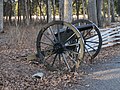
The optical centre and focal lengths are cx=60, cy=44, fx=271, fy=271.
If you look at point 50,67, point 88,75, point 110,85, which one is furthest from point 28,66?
point 110,85

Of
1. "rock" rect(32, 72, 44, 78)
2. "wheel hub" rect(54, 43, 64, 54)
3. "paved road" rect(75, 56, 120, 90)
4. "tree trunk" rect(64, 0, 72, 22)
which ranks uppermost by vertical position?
"tree trunk" rect(64, 0, 72, 22)

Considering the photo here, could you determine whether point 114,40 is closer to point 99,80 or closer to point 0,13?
point 99,80

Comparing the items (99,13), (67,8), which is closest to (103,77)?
(67,8)

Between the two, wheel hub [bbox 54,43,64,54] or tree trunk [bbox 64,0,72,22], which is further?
tree trunk [bbox 64,0,72,22]

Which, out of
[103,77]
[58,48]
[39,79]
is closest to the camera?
[39,79]

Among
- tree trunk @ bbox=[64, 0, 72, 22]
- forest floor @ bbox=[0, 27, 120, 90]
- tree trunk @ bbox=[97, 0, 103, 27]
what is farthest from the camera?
tree trunk @ bbox=[97, 0, 103, 27]

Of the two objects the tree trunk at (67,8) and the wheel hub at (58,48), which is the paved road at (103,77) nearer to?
the wheel hub at (58,48)

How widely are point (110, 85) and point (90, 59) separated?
3.01 meters

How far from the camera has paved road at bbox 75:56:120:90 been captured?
644 cm

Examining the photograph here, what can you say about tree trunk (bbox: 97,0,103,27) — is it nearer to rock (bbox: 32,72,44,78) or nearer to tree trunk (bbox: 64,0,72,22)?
tree trunk (bbox: 64,0,72,22)

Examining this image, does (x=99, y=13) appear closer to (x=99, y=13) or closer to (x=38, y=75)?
(x=99, y=13)

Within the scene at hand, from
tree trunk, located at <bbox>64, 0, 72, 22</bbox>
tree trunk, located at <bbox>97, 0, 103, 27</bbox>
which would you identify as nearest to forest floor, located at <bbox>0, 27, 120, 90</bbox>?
tree trunk, located at <bbox>64, 0, 72, 22</bbox>

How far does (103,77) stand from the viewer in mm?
7273

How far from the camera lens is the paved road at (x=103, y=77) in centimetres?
644
